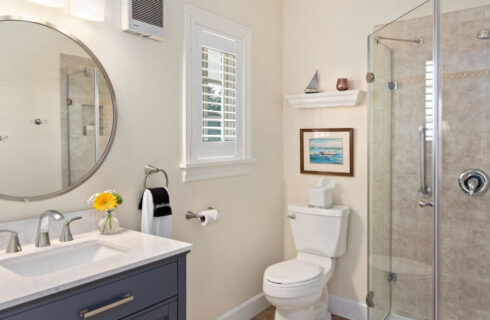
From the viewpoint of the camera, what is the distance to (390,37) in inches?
88.6

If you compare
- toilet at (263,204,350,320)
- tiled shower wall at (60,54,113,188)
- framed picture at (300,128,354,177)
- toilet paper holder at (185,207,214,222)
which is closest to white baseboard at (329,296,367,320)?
toilet at (263,204,350,320)

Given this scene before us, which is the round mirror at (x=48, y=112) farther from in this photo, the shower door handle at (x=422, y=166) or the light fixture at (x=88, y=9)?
the shower door handle at (x=422, y=166)

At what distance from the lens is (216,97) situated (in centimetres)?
256

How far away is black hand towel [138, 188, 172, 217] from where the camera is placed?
198 cm

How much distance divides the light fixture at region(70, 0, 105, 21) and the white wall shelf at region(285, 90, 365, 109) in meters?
1.67

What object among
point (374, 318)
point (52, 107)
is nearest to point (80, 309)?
point (52, 107)

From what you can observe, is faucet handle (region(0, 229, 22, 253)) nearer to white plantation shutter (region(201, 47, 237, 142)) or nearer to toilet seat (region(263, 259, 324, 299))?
white plantation shutter (region(201, 47, 237, 142))

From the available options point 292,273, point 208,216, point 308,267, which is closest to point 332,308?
point 308,267

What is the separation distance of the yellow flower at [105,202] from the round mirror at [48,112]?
14cm

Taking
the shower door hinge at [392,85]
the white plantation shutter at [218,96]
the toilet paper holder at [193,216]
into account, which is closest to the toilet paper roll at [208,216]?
the toilet paper holder at [193,216]

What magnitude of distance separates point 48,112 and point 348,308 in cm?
251

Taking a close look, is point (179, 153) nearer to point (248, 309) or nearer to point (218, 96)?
point (218, 96)

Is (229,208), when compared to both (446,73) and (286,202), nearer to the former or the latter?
(286,202)

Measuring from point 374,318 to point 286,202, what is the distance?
118 cm
